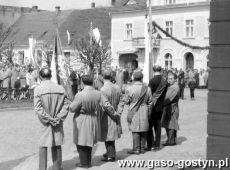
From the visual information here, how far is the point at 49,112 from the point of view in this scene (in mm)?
9219

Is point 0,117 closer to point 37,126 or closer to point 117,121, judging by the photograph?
point 37,126

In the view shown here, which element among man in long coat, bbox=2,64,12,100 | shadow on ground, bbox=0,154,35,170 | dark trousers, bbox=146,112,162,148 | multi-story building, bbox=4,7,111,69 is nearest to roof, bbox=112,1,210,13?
multi-story building, bbox=4,7,111,69

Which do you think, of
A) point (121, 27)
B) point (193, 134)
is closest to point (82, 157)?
point (193, 134)

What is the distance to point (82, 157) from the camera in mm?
9812

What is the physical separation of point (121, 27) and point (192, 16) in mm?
9221

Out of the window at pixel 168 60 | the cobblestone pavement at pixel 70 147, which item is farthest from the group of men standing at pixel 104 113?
the window at pixel 168 60

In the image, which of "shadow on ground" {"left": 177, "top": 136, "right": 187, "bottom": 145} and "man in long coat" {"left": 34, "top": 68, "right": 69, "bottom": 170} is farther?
"shadow on ground" {"left": 177, "top": 136, "right": 187, "bottom": 145}

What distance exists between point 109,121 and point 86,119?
3.09 ft

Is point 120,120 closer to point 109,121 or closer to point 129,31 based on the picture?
point 109,121

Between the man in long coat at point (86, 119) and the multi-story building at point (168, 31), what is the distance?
37.4m

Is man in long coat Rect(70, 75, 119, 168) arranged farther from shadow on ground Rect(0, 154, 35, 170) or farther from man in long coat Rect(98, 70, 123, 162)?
shadow on ground Rect(0, 154, 35, 170)

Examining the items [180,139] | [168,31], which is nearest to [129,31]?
[168,31]

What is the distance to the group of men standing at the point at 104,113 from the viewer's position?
922 cm

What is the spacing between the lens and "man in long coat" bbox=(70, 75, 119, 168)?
9672mm
